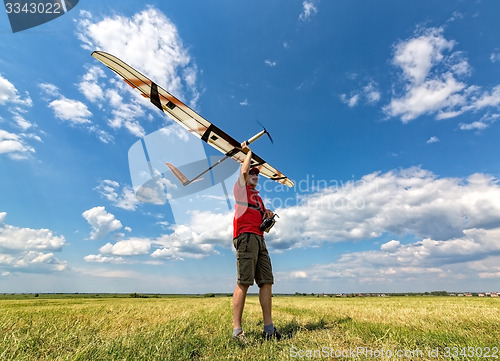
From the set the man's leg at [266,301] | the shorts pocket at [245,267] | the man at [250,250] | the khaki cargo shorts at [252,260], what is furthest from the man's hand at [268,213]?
the man's leg at [266,301]

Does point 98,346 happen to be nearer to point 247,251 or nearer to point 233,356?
point 233,356

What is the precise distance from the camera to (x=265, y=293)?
421 centimetres

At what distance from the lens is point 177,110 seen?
8.79 m

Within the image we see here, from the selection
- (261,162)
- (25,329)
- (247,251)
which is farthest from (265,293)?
(261,162)

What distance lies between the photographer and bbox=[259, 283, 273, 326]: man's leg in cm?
394

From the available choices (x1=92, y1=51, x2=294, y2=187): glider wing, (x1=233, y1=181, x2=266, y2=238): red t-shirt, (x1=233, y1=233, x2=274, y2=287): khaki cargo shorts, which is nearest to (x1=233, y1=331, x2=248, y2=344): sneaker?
(x1=233, y1=233, x2=274, y2=287): khaki cargo shorts

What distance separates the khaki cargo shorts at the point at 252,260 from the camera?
4.11 m

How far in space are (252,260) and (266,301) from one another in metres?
0.71

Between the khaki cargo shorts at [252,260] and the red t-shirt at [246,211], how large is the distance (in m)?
0.11

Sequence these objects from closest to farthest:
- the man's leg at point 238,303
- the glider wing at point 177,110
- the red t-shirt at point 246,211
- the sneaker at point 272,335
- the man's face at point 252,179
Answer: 1. the sneaker at point 272,335
2. the man's leg at point 238,303
3. the red t-shirt at point 246,211
4. the man's face at point 252,179
5. the glider wing at point 177,110

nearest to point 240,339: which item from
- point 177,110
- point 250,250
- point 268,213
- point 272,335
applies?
point 272,335

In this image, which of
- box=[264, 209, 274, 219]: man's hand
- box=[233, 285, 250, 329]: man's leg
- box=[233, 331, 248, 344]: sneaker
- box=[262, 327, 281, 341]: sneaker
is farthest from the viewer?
box=[264, 209, 274, 219]: man's hand

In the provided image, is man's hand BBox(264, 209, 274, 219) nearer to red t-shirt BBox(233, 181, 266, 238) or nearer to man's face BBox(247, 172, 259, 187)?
red t-shirt BBox(233, 181, 266, 238)

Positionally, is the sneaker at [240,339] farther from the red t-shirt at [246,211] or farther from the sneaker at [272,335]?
the red t-shirt at [246,211]
